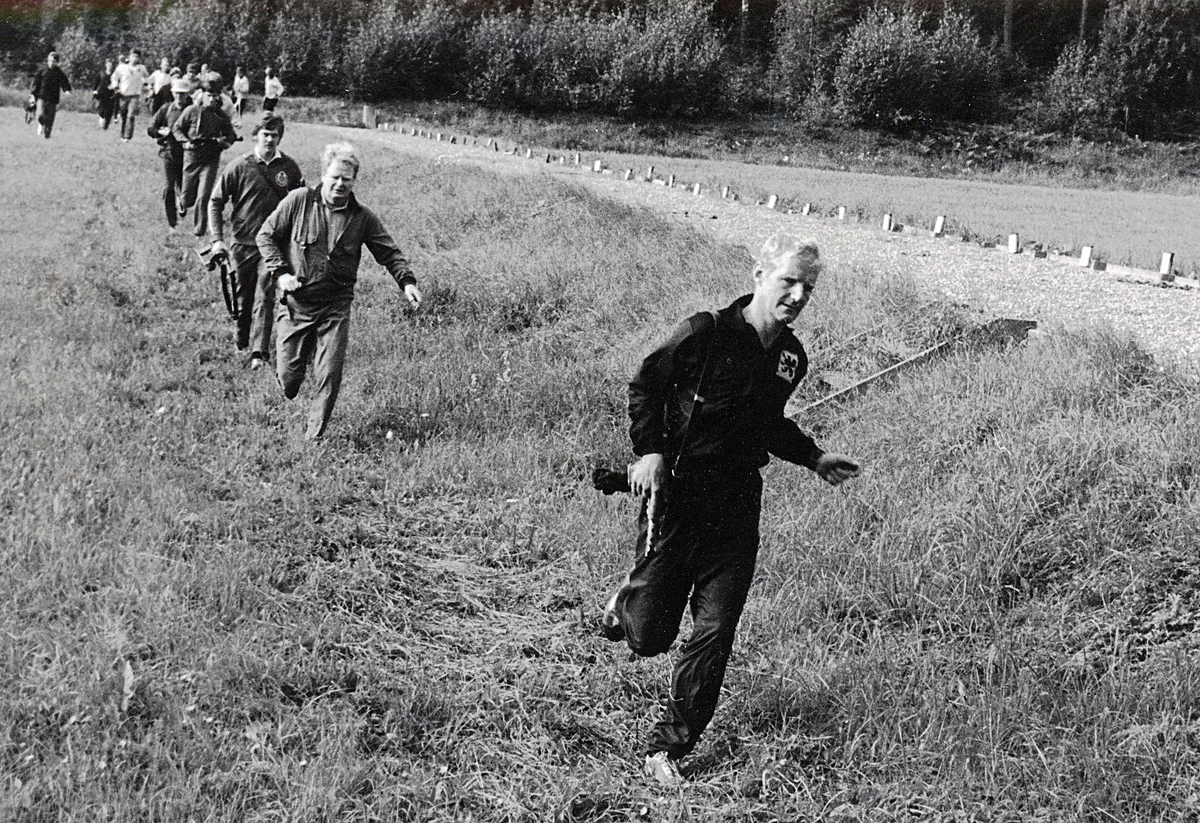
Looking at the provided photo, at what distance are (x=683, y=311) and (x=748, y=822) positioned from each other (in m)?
7.05

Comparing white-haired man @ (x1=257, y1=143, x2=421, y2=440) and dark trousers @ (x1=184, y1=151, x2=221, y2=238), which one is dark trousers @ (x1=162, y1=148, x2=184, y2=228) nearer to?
dark trousers @ (x1=184, y1=151, x2=221, y2=238)

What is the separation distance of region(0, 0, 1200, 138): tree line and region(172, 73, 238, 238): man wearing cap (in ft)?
136

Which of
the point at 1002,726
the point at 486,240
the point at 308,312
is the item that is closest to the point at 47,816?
the point at 1002,726

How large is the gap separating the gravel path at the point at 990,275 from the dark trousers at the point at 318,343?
5181 millimetres

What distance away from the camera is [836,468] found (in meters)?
3.95

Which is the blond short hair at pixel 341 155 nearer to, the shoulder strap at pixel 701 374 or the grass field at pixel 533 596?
A: the grass field at pixel 533 596

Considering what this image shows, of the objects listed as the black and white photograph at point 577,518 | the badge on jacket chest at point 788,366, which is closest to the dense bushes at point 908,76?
the black and white photograph at point 577,518

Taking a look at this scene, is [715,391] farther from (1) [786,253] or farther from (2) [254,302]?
(2) [254,302]

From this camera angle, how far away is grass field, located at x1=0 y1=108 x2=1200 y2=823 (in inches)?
158

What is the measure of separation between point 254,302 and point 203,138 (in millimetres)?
Answer: 4147

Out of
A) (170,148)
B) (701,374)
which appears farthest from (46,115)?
(701,374)

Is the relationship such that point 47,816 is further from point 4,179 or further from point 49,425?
point 4,179

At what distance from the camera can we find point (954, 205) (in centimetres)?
2359

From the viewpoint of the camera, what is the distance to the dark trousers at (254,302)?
893 centimetres
